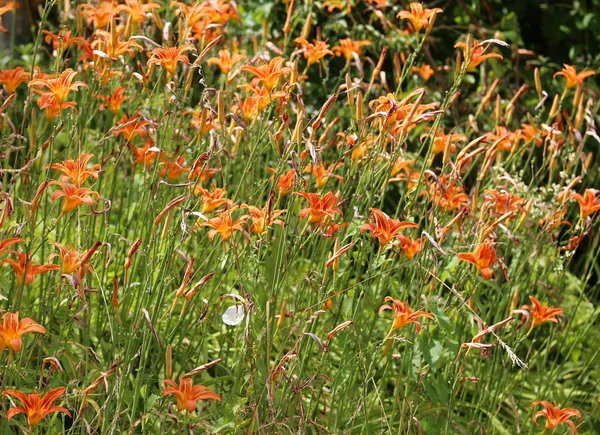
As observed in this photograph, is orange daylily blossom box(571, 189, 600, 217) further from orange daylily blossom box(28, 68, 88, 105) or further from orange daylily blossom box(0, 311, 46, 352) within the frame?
orange daylily blossom box(0, 311, 46, 352)

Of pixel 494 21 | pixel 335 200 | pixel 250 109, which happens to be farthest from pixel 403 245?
pixel 494 21

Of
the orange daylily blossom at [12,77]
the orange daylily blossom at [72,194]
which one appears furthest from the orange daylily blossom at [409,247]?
the orange daylily blossom at [12,77]

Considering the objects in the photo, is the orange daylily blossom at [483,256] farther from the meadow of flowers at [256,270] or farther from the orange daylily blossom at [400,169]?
the orange daylily blossom at [400,169]

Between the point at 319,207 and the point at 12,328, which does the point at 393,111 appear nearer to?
the point at 319,207

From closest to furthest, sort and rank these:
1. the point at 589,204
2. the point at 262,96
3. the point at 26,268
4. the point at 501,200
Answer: the point at 26,268 < the point at 262,96 < the point at 589,204 < the point at 501,200

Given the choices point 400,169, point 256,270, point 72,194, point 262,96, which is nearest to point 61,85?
point 72,194

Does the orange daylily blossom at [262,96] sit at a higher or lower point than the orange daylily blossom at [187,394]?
higher

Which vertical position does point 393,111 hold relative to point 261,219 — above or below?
above

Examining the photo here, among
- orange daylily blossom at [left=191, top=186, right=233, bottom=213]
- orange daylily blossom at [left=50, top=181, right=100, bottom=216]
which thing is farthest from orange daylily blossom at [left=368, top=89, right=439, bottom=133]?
orange daylily blossom at [left=50, top=181, right=100, bottom=216]

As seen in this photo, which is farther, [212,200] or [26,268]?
[212,200]

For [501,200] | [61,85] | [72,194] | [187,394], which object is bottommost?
[187,394]

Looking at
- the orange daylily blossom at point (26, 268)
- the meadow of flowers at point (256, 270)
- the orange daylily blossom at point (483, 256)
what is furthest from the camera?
the orange daylily blossom at point (483, 256)

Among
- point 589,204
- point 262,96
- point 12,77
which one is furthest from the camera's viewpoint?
point 589,204

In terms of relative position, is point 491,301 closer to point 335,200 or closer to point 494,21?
point 335,200
